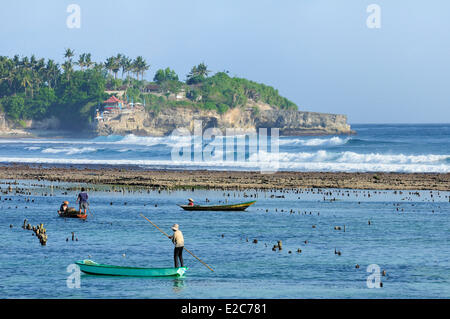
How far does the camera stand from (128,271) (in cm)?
2373

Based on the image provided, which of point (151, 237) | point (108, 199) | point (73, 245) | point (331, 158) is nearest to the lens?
point (73, 245)

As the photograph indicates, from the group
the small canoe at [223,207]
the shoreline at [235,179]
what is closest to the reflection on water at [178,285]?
the small canoe at [223,207]

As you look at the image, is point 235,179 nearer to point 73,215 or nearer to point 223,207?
point 223,207

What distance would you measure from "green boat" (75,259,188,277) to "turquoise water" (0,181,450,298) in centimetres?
21

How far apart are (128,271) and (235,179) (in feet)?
119

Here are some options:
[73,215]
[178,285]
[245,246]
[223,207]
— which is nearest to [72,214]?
[73,215]

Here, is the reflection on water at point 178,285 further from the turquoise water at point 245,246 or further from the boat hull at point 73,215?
the boat hull at point 73,215

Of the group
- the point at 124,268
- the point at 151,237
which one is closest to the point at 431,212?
the point at 151,237

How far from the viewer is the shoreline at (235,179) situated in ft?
179

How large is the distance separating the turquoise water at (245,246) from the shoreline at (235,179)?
649cm

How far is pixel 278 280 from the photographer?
2383 cm
